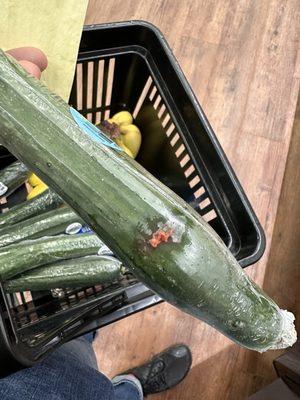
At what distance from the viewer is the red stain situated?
1.64 ft

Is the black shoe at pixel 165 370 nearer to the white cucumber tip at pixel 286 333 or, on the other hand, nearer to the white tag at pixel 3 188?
the white tag at pixel 3 188

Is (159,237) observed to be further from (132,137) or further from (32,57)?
(132,137)

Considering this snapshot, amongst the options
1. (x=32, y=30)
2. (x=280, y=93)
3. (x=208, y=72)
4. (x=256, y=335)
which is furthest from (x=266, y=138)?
(x=256, y=335)

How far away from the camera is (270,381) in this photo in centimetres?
136

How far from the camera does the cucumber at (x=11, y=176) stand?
885mm

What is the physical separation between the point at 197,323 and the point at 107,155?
3.04 ft

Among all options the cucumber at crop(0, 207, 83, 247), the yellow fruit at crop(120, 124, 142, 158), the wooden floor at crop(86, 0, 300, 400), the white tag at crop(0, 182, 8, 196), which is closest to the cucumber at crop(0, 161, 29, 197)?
the white tag at crop(0, 182, 8, 196)

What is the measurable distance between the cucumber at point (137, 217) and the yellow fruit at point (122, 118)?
45cm

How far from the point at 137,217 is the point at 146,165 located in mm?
568

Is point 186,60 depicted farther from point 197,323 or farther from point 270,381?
point 270,381

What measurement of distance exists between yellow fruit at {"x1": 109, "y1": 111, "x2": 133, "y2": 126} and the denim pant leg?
45cm

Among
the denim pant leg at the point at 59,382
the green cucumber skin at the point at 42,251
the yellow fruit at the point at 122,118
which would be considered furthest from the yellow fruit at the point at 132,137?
the denim pant leg at the point at 59,382

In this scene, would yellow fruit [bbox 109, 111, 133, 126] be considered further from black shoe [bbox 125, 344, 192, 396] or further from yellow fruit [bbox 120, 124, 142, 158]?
black shoe [bbox 125, 344, 192, 396]

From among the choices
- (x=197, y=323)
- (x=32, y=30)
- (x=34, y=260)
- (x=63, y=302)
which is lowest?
(x=197, y=323)
